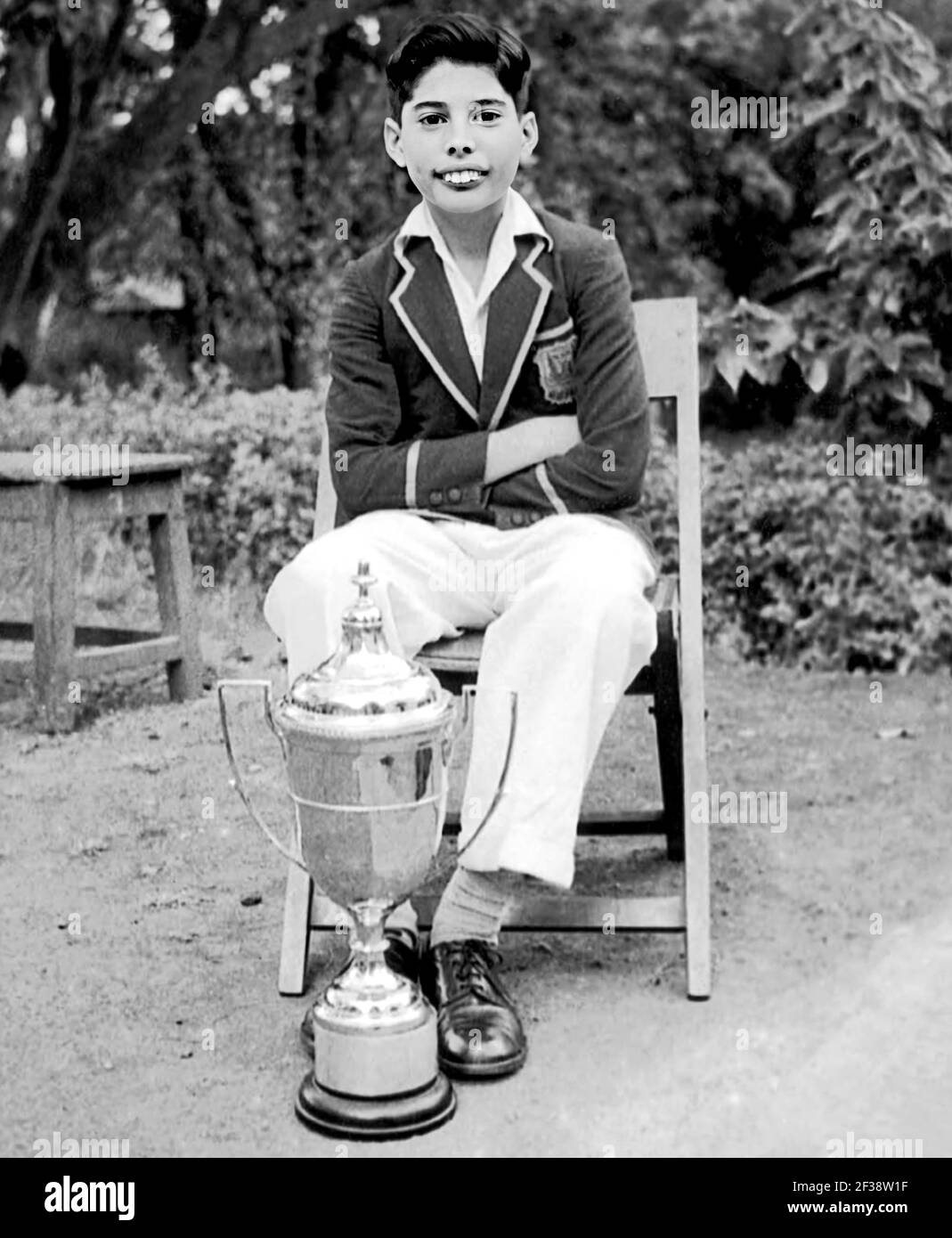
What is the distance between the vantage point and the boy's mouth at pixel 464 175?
9.63 ft

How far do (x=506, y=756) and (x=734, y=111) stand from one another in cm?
722

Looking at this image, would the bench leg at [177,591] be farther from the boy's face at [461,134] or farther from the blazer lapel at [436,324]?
the boy's face at [461,134]

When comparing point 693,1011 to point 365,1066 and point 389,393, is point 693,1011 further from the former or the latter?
point 389,393

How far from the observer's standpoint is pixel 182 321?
10500 millimetres

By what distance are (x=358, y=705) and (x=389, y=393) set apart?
2.80ft

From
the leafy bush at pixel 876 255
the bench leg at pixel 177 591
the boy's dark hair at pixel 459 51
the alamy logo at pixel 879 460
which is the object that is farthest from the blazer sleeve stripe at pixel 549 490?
the leafy bush at pixel 876 255

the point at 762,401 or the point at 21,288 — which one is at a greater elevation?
the point at 21,288

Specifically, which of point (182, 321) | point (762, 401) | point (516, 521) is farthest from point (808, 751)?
point (182, 321)

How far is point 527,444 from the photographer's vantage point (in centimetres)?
306

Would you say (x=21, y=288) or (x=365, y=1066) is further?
(x=21, y=288)

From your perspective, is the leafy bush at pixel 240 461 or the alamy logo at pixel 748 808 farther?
the leafy bush at pixel 240 461

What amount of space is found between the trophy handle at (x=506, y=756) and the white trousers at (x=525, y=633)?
0.01 m

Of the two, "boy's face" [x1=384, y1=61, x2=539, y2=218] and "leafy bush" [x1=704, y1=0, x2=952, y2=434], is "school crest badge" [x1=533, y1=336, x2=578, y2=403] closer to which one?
"boy's face" [x1=384, y1=61, x2=539, y2=218]
